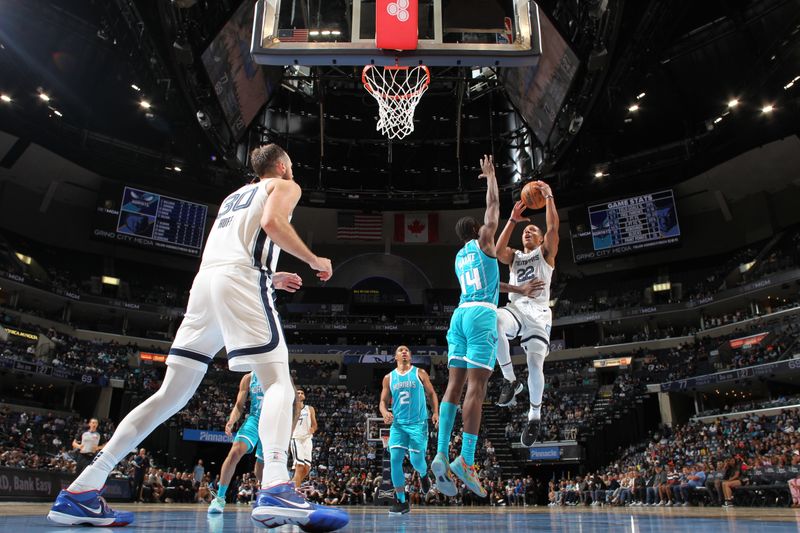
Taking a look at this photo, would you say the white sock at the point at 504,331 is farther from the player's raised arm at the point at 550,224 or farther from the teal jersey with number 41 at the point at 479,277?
the player's raised arm at the point at 550,224

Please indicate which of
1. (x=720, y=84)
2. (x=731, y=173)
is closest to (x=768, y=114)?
(x=720, y=84)

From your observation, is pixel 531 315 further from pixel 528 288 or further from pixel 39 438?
pixel 39 438

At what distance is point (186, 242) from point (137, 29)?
50.2 feet

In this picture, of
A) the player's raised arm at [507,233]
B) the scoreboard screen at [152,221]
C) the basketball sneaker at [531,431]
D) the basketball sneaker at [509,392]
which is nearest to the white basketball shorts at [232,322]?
the player's raised arm at [507,233]

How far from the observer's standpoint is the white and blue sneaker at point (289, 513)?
318 cm

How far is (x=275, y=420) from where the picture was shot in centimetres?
345

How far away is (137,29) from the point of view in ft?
→ 59.3

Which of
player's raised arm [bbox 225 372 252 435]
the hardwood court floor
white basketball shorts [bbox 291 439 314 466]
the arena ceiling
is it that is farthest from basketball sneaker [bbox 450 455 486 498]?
the arena ceiling

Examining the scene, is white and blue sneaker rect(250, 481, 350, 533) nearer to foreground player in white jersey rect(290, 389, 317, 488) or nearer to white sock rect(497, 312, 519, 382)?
white sock rect(497, 312, 519, 382)

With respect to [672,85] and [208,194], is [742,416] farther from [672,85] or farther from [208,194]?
[208,194]

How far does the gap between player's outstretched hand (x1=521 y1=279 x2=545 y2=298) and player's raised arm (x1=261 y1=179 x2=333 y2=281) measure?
3.33m

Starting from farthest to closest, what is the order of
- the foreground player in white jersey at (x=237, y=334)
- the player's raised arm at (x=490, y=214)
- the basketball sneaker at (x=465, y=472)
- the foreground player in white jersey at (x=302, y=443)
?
the foreground player in white jersey at (x=302, y=443), the player's raised arm at (x=490, y=214), the basketball sneaker at (x=465, y=472), the foreground player in white jersey at (x=237, y=334)

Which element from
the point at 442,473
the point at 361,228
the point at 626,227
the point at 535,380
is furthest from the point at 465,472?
the point at 361,228

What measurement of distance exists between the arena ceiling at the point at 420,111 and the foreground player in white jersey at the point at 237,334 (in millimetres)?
14475
